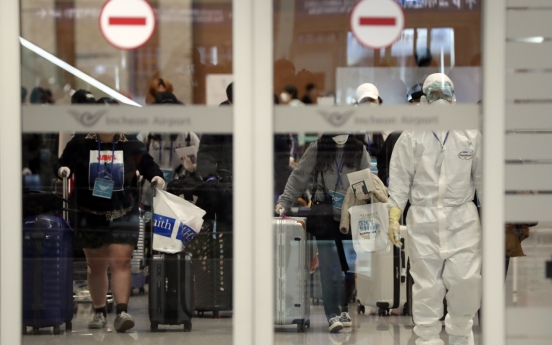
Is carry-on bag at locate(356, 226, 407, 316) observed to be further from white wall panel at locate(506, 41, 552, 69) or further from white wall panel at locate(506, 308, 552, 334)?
white wall panel at locate(506, 41, 552, 69)

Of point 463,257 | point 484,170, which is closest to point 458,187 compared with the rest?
point 463,257

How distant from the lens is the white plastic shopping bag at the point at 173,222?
4.73 meters

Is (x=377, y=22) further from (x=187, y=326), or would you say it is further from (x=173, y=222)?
(x=187, y=326)

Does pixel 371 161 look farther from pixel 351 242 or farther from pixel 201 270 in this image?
pixel 201 270

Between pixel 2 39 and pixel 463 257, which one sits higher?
pixel 2 39

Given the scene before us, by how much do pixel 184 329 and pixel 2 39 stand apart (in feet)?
7.40

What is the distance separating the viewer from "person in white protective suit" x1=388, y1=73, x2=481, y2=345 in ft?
14.3

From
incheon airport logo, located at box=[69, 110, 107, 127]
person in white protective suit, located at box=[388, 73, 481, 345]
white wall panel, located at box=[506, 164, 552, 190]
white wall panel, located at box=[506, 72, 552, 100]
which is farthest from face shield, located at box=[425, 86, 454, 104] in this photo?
incheon airport logo, located at box=[69, 110, 107, 127]

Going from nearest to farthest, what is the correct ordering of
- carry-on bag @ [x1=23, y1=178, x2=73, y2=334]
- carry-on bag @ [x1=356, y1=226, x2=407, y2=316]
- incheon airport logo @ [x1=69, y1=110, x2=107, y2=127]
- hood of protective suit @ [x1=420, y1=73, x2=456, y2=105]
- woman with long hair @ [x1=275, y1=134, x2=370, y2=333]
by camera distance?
incheon airport logo @ [x1=69, y1=110, x2=107, y2=127] → hood of protective suit @ [x1=420, y1=73, x2=456, y2=105] → carry-on bag @ [x1=23, y1=178, x2=73, y2=334] → woman with long hair @ [x1=275, y1=134, x2=370, y2=333] → carry-on bag @ [x1=356, y1=226, x2=407, y2=316]

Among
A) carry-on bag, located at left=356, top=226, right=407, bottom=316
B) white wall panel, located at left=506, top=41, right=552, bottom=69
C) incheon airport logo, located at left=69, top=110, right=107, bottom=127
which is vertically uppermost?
white wall panel, located at left=506, top=41, right=552, bottom=69

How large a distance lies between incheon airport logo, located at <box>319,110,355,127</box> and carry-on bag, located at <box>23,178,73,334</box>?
1487 millimetres

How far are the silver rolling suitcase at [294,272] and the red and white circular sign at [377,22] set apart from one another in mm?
1351

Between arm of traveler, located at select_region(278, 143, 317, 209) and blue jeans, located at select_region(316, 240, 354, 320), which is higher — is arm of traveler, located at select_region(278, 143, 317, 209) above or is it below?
above

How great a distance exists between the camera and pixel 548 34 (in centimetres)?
328
